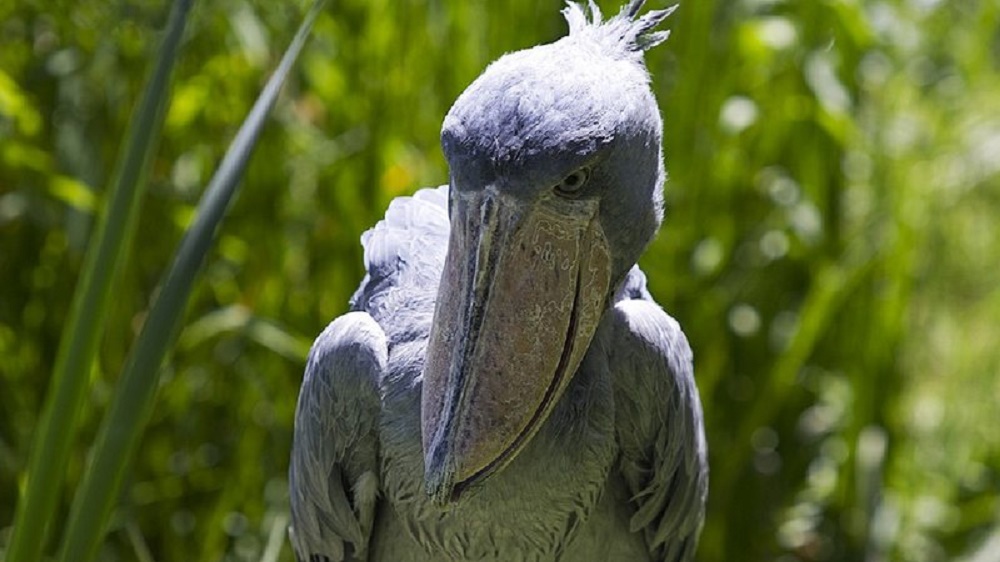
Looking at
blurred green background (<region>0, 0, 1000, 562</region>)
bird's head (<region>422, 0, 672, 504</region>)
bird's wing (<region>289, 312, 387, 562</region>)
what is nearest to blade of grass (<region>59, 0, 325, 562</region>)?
bird's wing (<region>289, 312, 387, 562</region>)

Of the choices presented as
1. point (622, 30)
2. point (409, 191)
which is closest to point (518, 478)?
point (622, 30)

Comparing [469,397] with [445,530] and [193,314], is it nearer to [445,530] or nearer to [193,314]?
[445,530]

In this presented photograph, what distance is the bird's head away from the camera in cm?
129

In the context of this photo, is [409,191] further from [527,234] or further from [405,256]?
[527,234]

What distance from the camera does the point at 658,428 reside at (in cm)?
169

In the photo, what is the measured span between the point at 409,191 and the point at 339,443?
0.92 meters

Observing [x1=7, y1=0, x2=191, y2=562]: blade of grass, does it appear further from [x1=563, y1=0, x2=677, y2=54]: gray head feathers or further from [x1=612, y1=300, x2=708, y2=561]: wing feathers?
[x1=612, y1=300, x2=708, y2=561]: wing feathers

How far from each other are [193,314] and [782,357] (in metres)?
1.09

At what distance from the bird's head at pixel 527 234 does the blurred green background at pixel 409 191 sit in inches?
45.0

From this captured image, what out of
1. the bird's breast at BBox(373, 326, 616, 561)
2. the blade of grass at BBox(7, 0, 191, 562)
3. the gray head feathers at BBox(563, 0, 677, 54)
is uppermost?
the gray head feathers at BBox(563, 0, 677, 54)

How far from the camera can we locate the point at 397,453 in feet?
5.12

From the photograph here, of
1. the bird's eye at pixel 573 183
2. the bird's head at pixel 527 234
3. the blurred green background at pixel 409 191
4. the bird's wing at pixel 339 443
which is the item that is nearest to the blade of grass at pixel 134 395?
the bird's wing at pixel 339 443

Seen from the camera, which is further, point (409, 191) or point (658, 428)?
point (409, 191)

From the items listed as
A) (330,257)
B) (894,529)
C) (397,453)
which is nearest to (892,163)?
(894,529)
